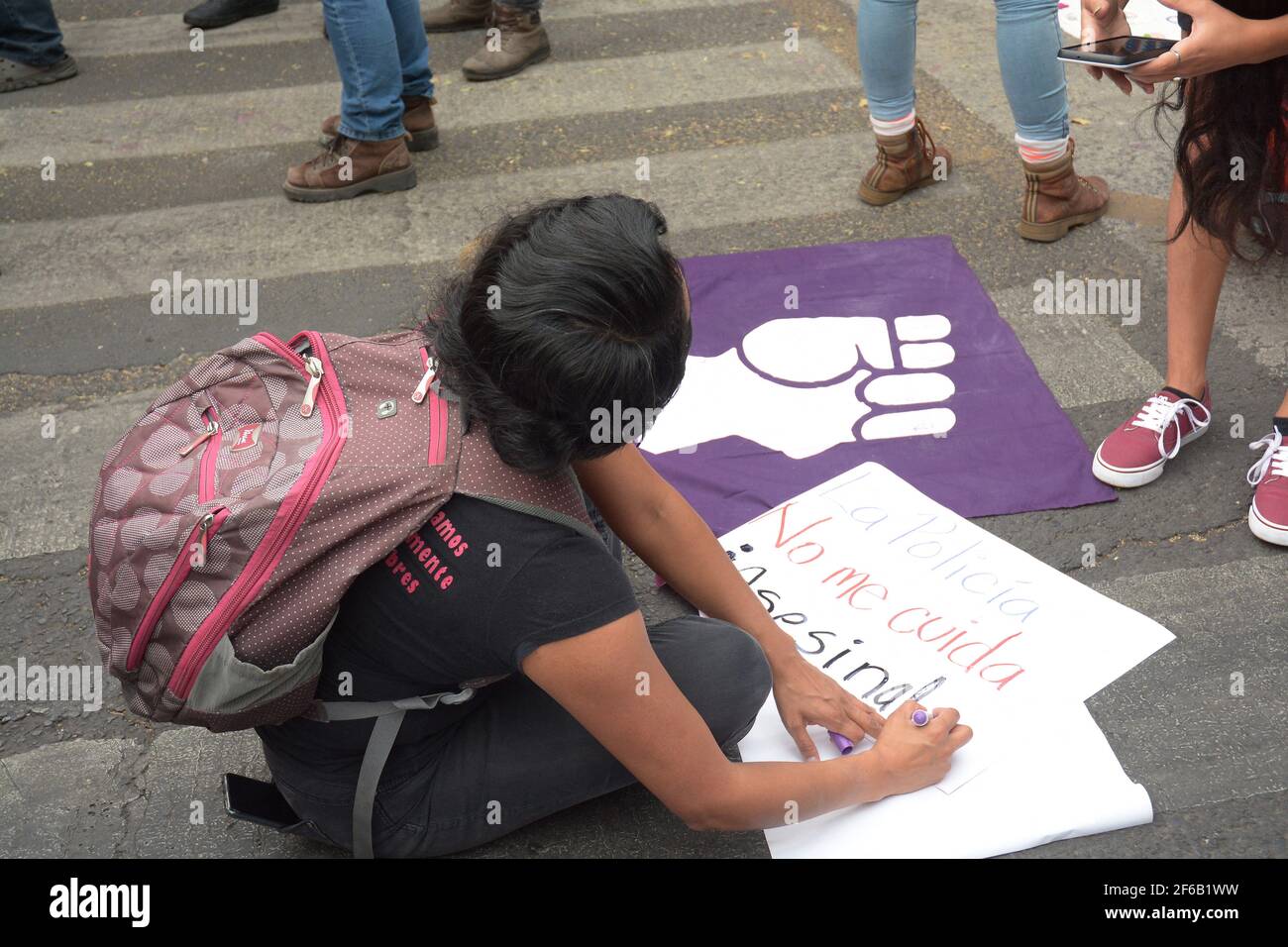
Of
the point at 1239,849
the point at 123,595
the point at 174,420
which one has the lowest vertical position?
the point at 1239,849

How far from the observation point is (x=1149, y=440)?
230 cm

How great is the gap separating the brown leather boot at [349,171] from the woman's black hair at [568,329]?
243 cm

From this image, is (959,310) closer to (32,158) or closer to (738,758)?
(738,758)

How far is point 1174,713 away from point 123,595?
150 cm

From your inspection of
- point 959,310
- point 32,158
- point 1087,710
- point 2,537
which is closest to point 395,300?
point 2,537

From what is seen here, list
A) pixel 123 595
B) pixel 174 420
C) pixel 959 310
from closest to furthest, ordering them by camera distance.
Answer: pixel 123 595
pixel 174 420
pixel 959 310

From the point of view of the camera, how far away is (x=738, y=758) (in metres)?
1.80

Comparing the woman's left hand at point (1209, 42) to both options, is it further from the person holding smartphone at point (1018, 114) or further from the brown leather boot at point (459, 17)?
the brown leather boot at point (459, 17)

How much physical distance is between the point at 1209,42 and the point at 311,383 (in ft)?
4.95

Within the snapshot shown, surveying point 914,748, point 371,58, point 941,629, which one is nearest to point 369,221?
point 371,58

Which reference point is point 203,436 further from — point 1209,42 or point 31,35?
point 31,35

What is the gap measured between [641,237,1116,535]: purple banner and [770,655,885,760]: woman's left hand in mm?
543

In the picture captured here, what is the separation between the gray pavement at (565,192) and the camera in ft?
5.95

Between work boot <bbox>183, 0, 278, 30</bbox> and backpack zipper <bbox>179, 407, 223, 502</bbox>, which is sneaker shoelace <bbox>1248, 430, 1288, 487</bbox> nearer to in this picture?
backpack zipper <bbox>179, 407, 223, 502</bbox>
